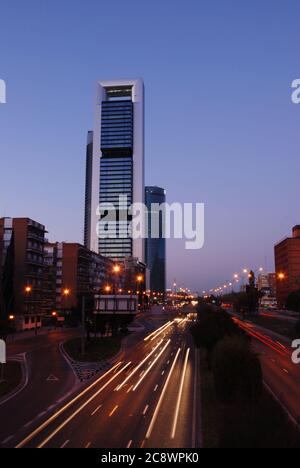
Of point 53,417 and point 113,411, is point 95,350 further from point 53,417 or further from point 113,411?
point 53,417

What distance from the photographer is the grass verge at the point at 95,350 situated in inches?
2449

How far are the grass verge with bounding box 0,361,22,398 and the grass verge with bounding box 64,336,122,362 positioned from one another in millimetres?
9149

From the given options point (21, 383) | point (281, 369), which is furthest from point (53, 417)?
point (281, 369)

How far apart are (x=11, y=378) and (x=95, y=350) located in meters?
24.2

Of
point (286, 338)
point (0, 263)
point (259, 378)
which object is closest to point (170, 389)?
point (259, 378)

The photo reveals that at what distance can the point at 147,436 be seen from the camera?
85.5ft

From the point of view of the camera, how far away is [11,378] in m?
46.6

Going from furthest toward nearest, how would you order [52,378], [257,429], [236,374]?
1. [52,378]
2. [236,374]
3. [257,429]

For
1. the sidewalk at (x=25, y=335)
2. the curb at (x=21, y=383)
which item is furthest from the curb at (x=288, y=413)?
the sidewalk at (x=25, y=335)

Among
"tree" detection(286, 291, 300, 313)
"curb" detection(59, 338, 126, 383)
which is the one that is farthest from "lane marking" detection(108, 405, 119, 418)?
"tree" detection(286, 291, 300, 313)

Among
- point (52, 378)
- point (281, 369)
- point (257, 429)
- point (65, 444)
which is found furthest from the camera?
point (281, 369)

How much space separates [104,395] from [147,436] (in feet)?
43.6
